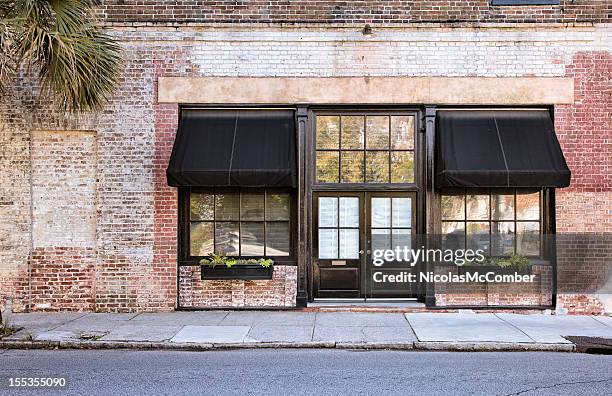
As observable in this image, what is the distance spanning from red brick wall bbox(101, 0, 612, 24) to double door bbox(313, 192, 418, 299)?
3551 millimetres

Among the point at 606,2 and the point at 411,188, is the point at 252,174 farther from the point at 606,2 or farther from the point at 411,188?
the point at 606,2

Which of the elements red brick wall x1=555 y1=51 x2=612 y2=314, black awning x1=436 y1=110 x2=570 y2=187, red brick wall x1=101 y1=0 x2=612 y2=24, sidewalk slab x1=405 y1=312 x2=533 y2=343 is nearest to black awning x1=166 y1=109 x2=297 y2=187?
red brick wall x1=101 y1=0 x2=612 y2=24

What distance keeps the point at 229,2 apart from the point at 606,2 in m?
7.47

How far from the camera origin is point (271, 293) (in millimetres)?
11602

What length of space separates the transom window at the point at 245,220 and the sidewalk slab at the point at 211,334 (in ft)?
7.18

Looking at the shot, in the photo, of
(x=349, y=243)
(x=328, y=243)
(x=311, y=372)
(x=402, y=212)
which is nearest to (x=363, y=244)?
(x=349, y=243)

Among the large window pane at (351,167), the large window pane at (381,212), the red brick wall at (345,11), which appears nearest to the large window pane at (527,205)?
the large window pane at (381,212)

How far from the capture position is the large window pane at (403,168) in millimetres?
11797

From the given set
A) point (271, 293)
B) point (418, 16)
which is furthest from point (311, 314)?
point (418, 16)

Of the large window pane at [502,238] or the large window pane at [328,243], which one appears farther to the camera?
the large window pane at [328,243]

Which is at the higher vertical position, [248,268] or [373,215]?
[373,215]

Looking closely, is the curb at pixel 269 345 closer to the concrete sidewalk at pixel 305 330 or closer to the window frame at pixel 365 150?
the concrete sidewalk at pixel 305 330

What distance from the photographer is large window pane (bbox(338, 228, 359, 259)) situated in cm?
1184

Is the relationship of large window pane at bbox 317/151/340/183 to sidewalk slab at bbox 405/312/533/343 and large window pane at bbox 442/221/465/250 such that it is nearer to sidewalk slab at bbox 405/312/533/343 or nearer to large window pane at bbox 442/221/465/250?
large window pane at bbox 442/221/465/250
